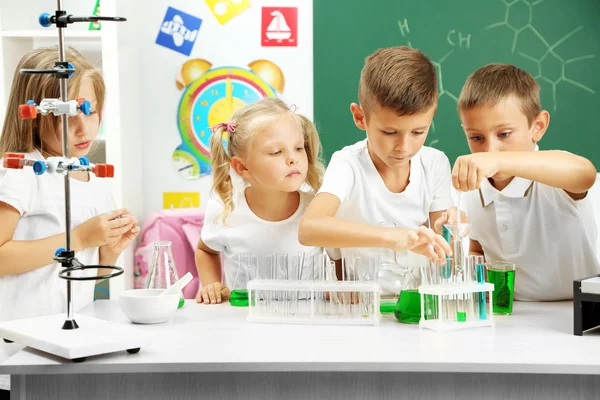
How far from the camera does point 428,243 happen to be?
1382mm

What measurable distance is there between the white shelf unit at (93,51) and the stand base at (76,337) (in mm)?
1926

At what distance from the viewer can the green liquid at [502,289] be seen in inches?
60.0

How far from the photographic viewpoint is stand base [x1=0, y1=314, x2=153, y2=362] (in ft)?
3.92

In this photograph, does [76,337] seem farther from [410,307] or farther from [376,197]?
[376,197]

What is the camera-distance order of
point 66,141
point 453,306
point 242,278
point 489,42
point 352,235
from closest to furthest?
point 66,141, point 453,306, point 352,235, point 242,278, point 489,42

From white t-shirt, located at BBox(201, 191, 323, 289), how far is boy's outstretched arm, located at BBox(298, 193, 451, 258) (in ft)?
0.73

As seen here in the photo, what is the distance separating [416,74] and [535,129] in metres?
0.43

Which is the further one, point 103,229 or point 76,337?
point 103,229

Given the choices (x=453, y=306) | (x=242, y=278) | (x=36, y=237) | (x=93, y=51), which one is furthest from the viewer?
(x=93, y=51)

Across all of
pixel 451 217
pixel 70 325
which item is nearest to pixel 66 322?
pixel 70 325

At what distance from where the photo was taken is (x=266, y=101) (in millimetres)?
→ 1991

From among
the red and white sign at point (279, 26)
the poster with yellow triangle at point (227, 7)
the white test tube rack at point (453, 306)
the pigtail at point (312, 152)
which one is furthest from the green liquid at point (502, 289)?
the poster with yellow triangle at point (227, 7)

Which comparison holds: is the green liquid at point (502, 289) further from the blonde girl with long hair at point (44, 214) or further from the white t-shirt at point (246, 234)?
the blonde girl with long hair at point (44, 214)

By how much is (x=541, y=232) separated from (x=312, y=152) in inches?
25.7
